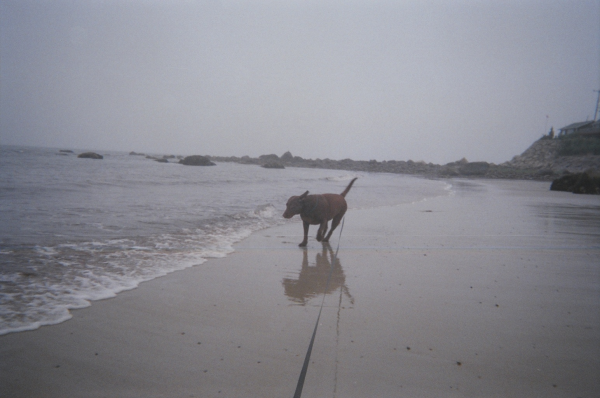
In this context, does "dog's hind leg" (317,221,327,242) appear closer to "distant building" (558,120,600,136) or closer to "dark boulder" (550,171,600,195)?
"dark boulder" (550,171,600,195)

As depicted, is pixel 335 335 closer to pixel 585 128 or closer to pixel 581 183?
pixel 581 183

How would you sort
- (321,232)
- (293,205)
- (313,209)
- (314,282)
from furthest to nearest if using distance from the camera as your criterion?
1. (321,232)
2. (313,209)
3. (293,205)
4. (314,282)

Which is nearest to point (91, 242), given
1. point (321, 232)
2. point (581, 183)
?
point (321, 232)

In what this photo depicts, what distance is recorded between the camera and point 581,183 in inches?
778

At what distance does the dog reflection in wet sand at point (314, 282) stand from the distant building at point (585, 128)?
A: 6331cm

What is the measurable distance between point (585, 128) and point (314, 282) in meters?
73.4

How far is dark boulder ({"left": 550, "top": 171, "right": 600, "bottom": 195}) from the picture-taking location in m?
19.3

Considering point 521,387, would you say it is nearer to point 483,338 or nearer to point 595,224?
point 483,338

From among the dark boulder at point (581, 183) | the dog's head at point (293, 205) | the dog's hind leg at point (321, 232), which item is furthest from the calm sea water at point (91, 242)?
the dark boulder at point (581, 183)

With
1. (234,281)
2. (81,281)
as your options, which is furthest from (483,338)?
(81,281)

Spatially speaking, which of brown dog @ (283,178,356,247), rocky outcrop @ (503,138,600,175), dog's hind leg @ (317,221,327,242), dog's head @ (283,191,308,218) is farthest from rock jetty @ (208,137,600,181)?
dog's head @ (283,191,308,218)

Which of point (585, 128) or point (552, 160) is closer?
point (552, 160)

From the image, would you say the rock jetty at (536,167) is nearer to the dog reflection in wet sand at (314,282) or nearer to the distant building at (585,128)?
the distant building at (585,128)

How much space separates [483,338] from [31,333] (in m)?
3.80
